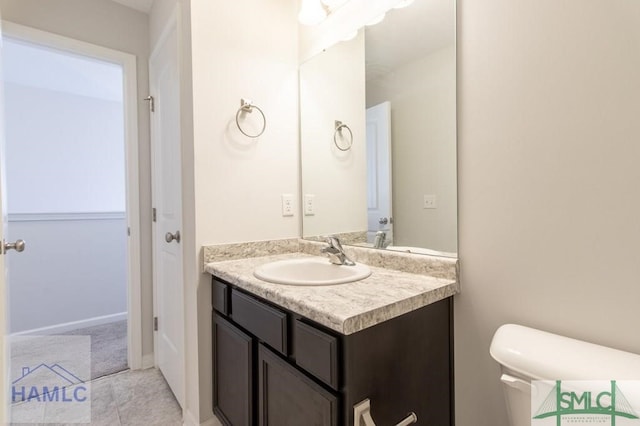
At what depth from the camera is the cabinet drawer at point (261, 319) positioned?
962 mm

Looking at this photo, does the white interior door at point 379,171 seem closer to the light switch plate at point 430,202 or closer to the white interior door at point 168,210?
the light switch plate at point 430,202

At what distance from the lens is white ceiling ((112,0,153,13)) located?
1.98 metres

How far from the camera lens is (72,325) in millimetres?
2768

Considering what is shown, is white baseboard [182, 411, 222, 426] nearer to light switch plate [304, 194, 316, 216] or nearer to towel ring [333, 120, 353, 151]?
light switch plate [304, 194, 316, 216]

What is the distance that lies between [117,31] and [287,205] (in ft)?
5.35

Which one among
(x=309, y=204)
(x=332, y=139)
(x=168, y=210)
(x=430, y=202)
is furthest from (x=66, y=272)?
(x=430, y=202)

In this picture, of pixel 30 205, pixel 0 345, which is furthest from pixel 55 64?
pixel 0 345

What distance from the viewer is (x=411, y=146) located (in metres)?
1.26

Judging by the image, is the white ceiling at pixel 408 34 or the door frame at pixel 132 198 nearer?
the white ceiling at pixel 408 34

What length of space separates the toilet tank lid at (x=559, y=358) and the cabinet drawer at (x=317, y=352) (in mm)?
413

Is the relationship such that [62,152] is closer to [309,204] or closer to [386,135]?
[309,204]

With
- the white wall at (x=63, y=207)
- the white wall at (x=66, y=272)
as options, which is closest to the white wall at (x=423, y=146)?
the white wall at (x=63, y=207)

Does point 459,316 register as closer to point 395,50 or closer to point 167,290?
point 395,50

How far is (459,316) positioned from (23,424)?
211 centimetres
